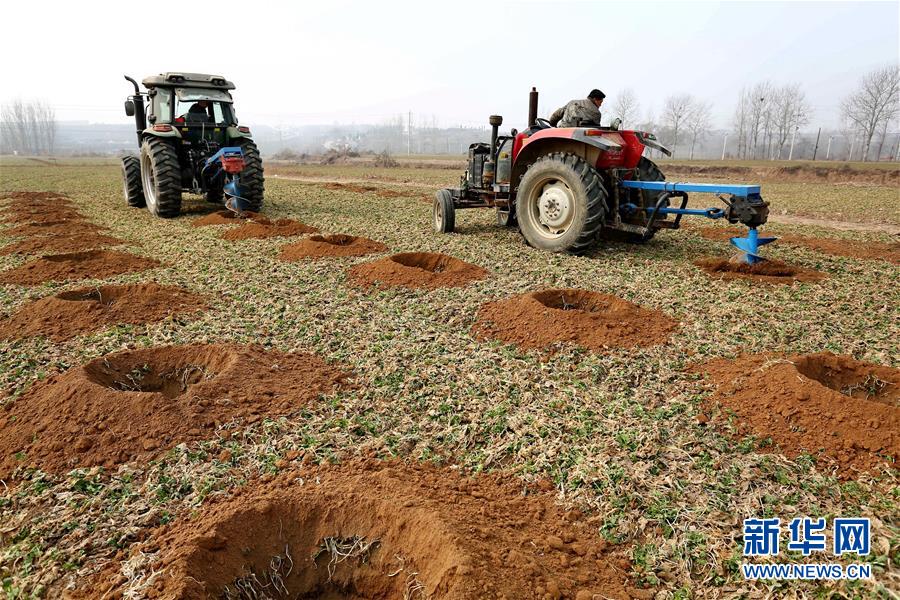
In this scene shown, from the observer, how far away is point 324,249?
7996mm

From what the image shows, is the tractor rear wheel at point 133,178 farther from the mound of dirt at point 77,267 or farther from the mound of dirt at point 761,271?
the mound of dirt at point 761,271

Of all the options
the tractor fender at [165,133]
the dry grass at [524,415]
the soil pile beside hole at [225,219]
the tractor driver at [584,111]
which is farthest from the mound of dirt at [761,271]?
the tractor fender at [165,133]

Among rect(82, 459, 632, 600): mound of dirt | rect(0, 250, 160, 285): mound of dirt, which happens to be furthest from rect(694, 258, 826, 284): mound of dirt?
rect(0, 250, 160, 285): mound of dirt

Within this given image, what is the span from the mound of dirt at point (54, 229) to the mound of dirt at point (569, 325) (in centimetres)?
855

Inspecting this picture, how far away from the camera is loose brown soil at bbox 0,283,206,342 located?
191 inches

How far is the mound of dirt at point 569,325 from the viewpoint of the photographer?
462 cm

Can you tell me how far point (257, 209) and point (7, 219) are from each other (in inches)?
206

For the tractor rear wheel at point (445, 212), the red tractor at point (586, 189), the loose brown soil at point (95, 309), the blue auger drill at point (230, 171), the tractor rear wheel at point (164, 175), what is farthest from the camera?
the tractor rear wheel at point (164, 175)

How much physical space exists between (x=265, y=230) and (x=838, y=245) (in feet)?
31.5

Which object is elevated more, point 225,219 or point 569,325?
point 225,219

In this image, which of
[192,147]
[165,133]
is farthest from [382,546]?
[192,147]

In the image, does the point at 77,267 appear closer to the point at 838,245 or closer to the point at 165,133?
the point at 165,133

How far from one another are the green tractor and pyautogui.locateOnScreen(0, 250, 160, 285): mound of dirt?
394 cm

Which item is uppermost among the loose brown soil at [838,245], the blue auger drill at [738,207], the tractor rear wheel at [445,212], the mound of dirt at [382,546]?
the blue auger drill at [738,207]
